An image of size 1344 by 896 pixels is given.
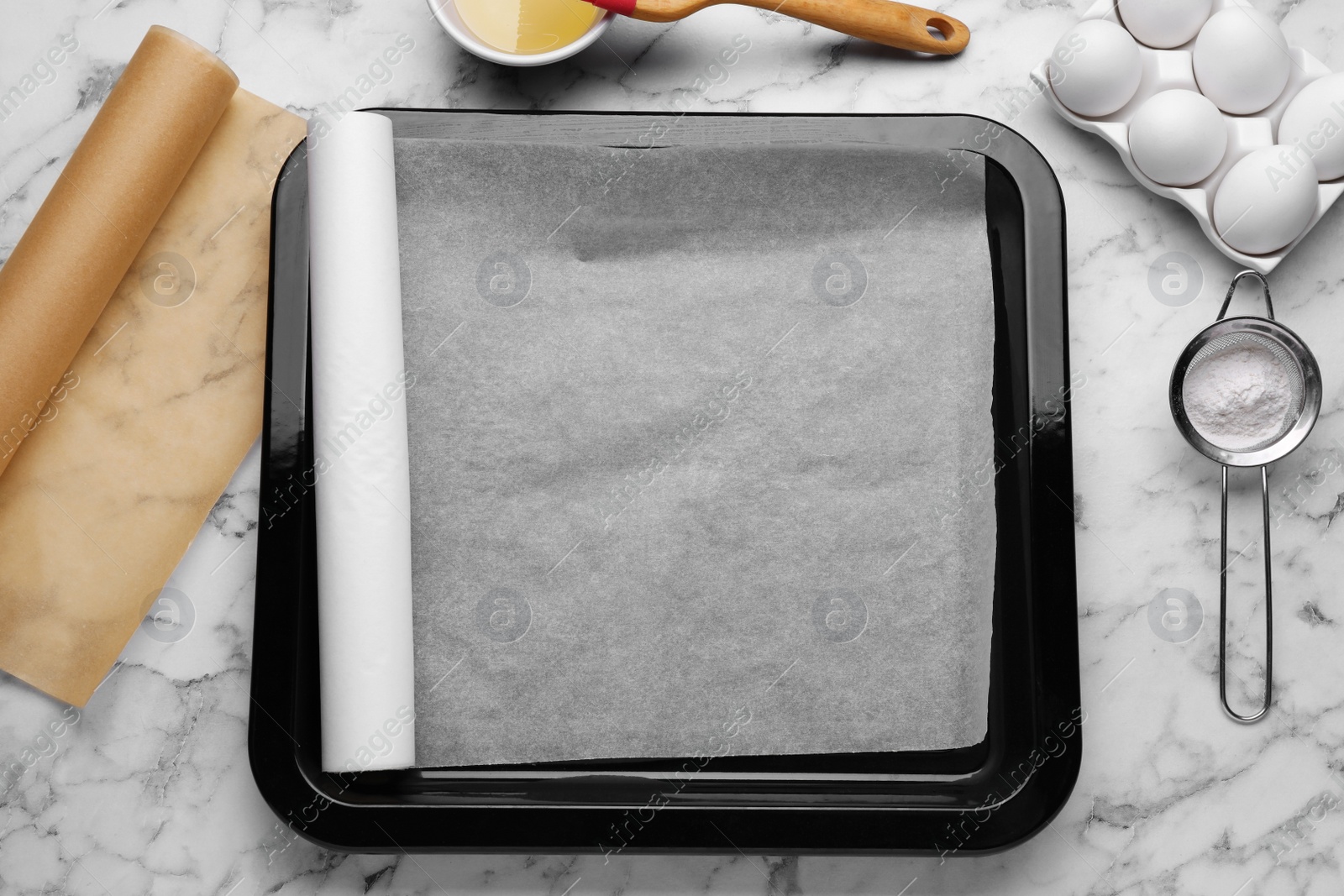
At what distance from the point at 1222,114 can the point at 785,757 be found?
58cm

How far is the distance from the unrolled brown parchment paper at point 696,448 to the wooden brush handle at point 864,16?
112mm

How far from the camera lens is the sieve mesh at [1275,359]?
0.64m

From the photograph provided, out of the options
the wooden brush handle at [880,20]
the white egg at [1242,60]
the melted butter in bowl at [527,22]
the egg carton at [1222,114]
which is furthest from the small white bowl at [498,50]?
the white egg at [1242,60]

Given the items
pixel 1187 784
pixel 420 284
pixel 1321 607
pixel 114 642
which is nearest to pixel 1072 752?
pixel 1187 784

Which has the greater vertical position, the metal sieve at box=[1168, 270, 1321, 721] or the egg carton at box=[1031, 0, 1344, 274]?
the egg carton at box=[1031, 0, 1344, 274]

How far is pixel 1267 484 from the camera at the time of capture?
67cm

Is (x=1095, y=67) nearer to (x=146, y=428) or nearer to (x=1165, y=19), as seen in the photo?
(x=1165, y=19)

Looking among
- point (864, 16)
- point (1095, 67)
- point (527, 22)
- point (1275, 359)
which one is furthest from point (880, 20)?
point (1275, 359)

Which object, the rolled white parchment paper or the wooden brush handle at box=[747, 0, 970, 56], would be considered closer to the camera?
the rolled white parchment paper

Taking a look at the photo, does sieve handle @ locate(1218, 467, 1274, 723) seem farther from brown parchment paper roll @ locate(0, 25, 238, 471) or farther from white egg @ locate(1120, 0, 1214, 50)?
brown parchment paper roll @ locate(0, 25, 238, 471)

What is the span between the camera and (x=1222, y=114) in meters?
0.67

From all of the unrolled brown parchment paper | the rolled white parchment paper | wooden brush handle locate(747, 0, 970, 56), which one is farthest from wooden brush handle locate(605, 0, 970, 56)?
the rolled white parchment paper

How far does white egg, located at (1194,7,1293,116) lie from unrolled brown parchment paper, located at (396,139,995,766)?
210mm

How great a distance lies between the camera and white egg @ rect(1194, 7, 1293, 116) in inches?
25.2
